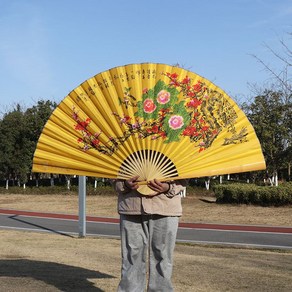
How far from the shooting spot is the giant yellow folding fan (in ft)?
14.3

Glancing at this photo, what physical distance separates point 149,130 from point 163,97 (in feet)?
1.07

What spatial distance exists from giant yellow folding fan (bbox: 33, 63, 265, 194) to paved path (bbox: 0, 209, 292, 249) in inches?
321

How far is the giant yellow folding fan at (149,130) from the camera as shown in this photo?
4.36 m

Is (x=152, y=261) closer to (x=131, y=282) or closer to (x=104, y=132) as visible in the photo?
(x=131, y=282)

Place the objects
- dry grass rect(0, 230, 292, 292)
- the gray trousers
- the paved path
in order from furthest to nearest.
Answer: the paved path < dry grass rect(0, 230, 292, 292) < the gray trousers

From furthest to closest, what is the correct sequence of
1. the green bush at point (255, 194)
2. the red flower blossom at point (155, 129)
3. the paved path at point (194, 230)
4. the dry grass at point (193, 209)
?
the green bush at point (255, 194) → the dry grass at point (193, 209) → the paved path at point (194, 230) → the red flower blossom at point (155, 129)

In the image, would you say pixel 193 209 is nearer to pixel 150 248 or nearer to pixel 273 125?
pixel 273 125

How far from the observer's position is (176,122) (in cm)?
446

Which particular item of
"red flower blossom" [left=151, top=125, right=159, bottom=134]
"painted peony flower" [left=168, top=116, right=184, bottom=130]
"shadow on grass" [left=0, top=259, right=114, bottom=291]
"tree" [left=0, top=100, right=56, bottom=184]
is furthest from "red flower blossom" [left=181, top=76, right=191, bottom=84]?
"tree" [left=0, top=100, right=56, bottom=184]

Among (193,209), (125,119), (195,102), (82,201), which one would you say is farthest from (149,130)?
(193,209)

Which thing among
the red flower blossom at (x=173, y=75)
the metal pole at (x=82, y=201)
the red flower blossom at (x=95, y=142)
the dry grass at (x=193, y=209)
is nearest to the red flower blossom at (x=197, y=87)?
the red flower blossom at (x=173, y=75)

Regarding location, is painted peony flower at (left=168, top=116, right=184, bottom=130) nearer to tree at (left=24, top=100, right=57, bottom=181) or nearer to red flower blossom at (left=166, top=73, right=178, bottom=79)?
red flower blossom at (left=166, top=73, right=178, bottom=79)

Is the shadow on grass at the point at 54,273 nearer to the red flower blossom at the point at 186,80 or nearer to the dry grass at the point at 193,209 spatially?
the red flower blossom at the point at 186,80

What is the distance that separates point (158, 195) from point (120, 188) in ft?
1.10
